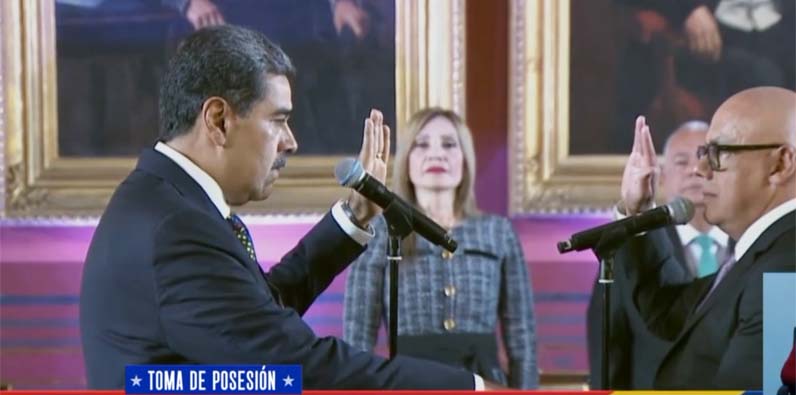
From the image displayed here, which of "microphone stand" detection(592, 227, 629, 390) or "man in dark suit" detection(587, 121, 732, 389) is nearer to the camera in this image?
"microphone stand" detection(592, 227, 629, 390)

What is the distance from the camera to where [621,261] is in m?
1.68

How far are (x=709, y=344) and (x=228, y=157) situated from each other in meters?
0.62

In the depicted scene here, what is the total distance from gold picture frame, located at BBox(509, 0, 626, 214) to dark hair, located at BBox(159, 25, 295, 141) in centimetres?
87

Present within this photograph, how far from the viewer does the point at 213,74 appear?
137 cm

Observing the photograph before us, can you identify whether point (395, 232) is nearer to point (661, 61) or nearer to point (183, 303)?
point (183, 303)

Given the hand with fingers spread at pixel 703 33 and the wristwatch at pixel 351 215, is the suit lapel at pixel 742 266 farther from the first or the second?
the hand with fingers spread at pixel 703 33

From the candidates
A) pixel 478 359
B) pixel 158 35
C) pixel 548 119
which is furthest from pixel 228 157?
pixel 548 119

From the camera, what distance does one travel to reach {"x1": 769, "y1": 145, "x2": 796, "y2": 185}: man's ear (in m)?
1.52

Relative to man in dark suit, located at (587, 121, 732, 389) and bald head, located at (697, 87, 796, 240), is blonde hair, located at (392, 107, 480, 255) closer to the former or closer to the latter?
man in dark suit, located at (587, 121, 732, 389)

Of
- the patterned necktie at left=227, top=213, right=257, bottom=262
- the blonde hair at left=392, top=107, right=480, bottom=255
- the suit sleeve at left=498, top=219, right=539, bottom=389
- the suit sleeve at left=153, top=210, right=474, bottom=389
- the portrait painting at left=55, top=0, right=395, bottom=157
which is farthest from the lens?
the suit sleeve at left=498, top=219, right=539, bottom=389

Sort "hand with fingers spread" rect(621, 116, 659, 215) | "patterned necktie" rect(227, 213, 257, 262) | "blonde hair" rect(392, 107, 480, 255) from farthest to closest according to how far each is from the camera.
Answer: "blonde hair" rect(392, 107, 480, 255) < "hand with fingers spread" rect(621, 116, 659, 215) < "patterned necktie" rect(227, 213, 257, 262)

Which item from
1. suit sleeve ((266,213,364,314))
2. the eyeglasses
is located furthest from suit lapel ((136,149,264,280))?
the eyeglasses

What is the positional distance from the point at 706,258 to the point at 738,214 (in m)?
0.38

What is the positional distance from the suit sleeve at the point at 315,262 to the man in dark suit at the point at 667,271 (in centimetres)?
34
